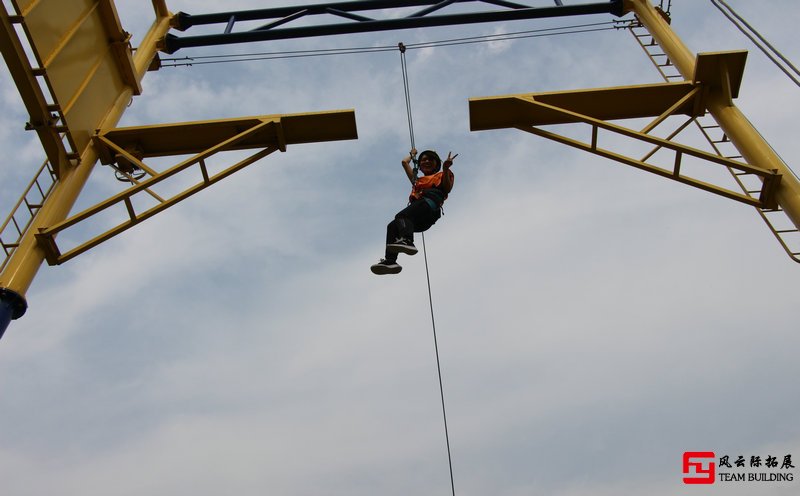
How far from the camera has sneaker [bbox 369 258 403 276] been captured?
20.8ft

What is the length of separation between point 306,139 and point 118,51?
7.05ft

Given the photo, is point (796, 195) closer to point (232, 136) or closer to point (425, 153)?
point (425, 153)

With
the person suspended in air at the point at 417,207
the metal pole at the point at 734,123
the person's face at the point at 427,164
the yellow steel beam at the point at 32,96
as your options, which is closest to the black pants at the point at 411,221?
the person suspended in air at the point at 417,207

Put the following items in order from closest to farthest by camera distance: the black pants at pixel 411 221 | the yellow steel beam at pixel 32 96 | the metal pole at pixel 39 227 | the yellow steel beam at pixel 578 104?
the metal pole at pixel 39 227
the yellow steel beam at pixel 32 96
the black pants at pixel 411 221
the yellow steel beam at pixel 578 104

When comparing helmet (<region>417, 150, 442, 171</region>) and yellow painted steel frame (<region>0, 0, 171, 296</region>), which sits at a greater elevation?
yellow painted steel frame (<region>0, 0, 171, 296</region>)

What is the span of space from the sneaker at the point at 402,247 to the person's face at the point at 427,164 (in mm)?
1242

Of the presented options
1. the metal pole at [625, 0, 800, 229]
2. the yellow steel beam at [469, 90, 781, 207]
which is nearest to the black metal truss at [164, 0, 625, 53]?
the metal pole at [625, 0, 800, 229]

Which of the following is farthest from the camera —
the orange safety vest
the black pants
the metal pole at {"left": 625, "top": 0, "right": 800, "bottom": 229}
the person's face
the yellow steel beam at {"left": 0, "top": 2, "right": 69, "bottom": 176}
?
the person's face

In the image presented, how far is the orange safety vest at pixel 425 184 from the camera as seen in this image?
23.0 feet

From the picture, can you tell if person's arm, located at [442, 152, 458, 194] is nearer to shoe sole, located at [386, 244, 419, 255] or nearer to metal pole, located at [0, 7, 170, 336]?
shoe sole, located at [386, 244, 419, 255]

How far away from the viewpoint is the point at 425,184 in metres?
7.05

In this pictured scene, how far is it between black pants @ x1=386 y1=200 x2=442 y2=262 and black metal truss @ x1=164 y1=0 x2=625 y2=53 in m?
2.69

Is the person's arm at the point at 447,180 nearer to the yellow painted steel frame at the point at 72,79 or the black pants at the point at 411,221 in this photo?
the black pants at the point at 411,221

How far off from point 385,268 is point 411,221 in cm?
58
